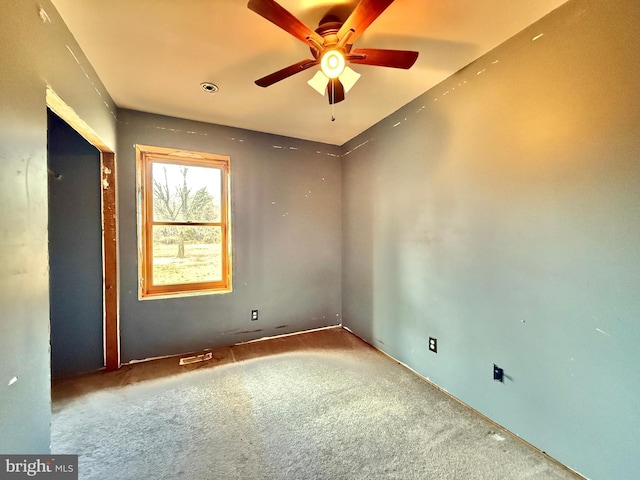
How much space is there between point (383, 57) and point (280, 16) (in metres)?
0.60

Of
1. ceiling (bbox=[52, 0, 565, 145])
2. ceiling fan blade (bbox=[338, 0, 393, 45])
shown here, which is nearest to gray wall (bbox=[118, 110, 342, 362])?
ceiling (bbox=[52, 0, 565, 145])

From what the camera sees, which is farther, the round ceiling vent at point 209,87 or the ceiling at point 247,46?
the round ceiling vent at point 209,87

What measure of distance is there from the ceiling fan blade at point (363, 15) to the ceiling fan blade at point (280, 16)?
0.55ft

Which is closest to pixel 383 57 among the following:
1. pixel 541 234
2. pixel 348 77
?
pixel 348 77

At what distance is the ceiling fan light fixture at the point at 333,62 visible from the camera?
4.63 ft

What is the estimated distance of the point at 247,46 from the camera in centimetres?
172

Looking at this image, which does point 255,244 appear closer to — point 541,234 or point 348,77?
point 348,77

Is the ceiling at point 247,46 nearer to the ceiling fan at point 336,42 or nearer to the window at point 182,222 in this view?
the ceiling fan at point 336,42

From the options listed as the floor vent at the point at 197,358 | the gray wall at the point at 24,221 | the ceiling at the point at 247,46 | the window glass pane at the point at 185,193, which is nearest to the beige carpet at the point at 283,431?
the floor vent at the point at 197,358

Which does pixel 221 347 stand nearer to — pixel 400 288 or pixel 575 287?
pixel 400 288

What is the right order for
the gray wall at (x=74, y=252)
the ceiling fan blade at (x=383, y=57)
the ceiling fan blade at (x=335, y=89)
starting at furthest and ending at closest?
the gray wall at (x=74, y=252) → the ceiling fan blade at (x=335, y=89) → the ceiling fan blade at (x=383, y=57)

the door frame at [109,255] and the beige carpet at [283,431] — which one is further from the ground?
the door frame at [109,255]

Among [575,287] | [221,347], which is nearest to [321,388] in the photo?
[221,347]

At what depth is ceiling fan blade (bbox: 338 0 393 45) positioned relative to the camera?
1110mm
